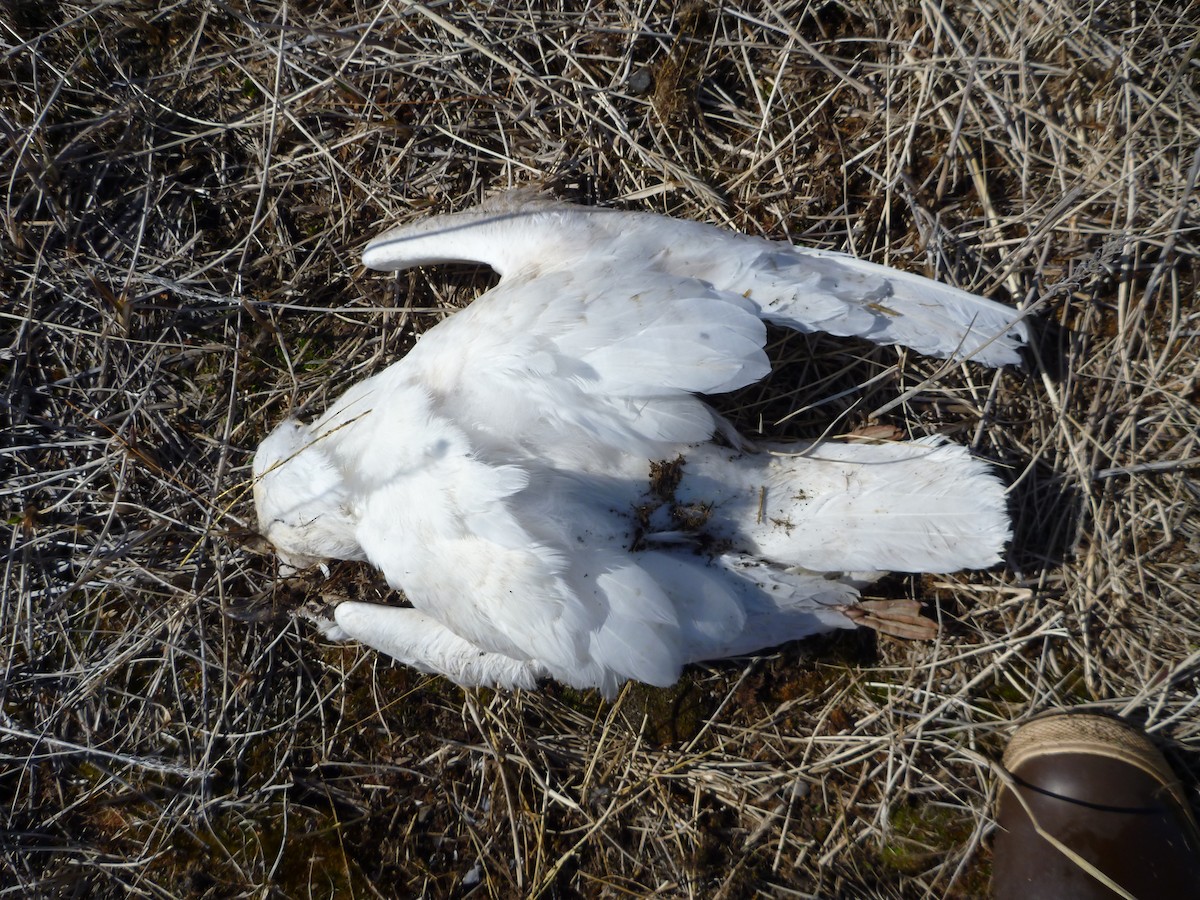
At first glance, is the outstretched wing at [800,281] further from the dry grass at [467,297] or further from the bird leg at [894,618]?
the bird leg at [894,618]

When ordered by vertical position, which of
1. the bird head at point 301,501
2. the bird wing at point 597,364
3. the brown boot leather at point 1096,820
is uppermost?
the bird wing at point 597,364

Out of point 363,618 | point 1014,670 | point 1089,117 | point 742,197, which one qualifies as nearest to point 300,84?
point 742,197

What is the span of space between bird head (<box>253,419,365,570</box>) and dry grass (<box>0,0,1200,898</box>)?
10.4 inches

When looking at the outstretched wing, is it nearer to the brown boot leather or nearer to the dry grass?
the dry grass

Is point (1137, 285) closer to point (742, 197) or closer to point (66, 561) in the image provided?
point (742, 197)

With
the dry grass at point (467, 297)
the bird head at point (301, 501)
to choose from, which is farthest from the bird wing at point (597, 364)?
the dry grass at point (467, 297)

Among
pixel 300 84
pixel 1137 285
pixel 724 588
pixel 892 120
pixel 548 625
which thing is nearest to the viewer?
pixel 548 625

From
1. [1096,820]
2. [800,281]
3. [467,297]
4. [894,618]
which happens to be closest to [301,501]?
[467,297]

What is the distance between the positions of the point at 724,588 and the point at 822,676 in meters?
0.72

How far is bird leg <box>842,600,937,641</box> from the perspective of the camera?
2.00 metres

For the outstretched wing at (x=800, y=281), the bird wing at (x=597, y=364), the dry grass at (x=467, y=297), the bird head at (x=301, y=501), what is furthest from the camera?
the dry grass at (x=467, y=297)

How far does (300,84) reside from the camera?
2580 mm

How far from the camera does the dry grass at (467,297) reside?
210 centimetres

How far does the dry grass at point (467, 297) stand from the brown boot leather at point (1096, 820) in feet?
0.44
